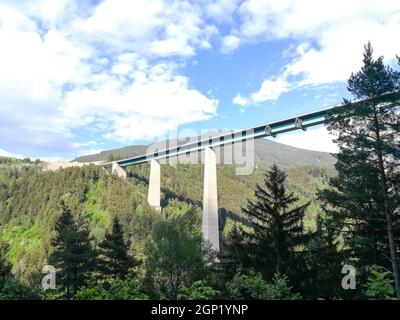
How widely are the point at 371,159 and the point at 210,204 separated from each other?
127ft

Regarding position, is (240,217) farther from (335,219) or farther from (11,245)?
(335,219)

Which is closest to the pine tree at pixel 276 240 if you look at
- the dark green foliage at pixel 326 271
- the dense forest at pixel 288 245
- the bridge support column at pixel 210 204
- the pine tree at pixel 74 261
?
the dense forest at pixel 288 245

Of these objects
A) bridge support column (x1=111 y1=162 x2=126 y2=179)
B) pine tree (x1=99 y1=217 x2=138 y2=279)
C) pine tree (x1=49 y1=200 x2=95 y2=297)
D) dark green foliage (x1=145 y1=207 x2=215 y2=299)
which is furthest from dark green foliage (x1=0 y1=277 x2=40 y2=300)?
bridge support column (x1=111 y1=162 x2=126 y2=179)

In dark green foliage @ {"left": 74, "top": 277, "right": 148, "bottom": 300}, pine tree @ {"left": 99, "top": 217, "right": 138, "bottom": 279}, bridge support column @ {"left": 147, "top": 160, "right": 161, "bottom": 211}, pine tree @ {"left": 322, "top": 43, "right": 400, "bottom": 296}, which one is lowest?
dark green foliage @ {"left": 74, "top": 277, "right": 148, "bottom": 300}

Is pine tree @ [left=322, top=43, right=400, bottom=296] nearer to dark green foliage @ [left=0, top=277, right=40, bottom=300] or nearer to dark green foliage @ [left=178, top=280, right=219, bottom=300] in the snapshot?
dark green foliage @ [left=178, top=280, right=219, bottom=300]

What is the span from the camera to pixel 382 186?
1755cm

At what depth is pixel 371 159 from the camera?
704 inches

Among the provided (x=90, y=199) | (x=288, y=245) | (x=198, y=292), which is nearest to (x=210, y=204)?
(x=288, y=245)

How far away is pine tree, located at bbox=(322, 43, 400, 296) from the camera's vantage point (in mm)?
17422

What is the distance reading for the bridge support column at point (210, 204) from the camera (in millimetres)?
53188

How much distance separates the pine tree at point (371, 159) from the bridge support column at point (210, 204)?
33.7 metres

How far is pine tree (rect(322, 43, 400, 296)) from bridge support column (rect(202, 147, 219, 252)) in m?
33.7

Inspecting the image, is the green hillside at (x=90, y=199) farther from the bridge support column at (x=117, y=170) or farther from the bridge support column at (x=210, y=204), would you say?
the bridge support column at (x=210, y=204)
